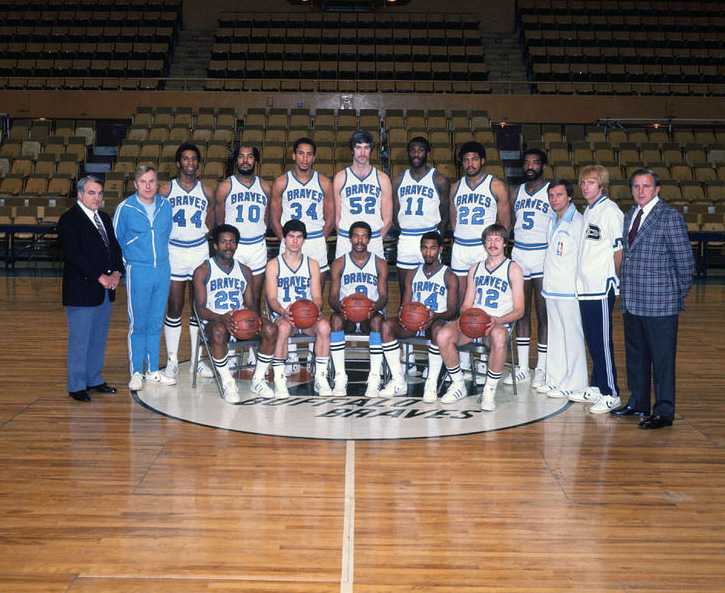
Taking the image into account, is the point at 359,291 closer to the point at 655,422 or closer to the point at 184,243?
the point at 184,243

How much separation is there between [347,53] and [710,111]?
24.3ft

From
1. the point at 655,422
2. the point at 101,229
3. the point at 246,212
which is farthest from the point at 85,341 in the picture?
the point at 655,422

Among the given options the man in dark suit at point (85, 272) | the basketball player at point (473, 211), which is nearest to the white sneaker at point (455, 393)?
the basketball player at point (473, 211)

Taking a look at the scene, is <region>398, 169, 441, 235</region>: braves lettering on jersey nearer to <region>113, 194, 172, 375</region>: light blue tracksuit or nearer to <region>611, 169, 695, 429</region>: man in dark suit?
<region>611, 169, 695, 429</region>: man in dark suit

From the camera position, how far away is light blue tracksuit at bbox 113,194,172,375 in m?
5.18

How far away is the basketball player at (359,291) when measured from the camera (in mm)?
5297

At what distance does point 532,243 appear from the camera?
5.62 m

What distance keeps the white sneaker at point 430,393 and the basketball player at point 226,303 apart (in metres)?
1.01

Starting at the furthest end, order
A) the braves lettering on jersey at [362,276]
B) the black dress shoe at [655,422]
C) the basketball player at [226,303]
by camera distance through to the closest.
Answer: the braves lettering on jersey at [362,276]
the basketball player at [226,303]
the black dress shoe at [655,422]

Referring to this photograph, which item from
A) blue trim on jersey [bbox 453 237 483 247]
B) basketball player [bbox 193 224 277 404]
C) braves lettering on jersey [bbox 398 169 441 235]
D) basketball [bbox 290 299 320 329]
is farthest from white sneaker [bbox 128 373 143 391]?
blue trim on jersey [bbox 453 237 483 247]

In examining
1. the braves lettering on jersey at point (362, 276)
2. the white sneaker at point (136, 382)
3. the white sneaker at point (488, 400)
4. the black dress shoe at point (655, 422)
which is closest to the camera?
the black dress shoe at point (655, 422)

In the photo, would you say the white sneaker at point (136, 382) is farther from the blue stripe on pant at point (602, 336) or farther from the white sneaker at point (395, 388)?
the blue stripe on pant at point (602, 336)

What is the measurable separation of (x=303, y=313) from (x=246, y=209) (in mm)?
1099

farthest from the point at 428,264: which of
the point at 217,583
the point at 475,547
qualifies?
the point at 217,583
